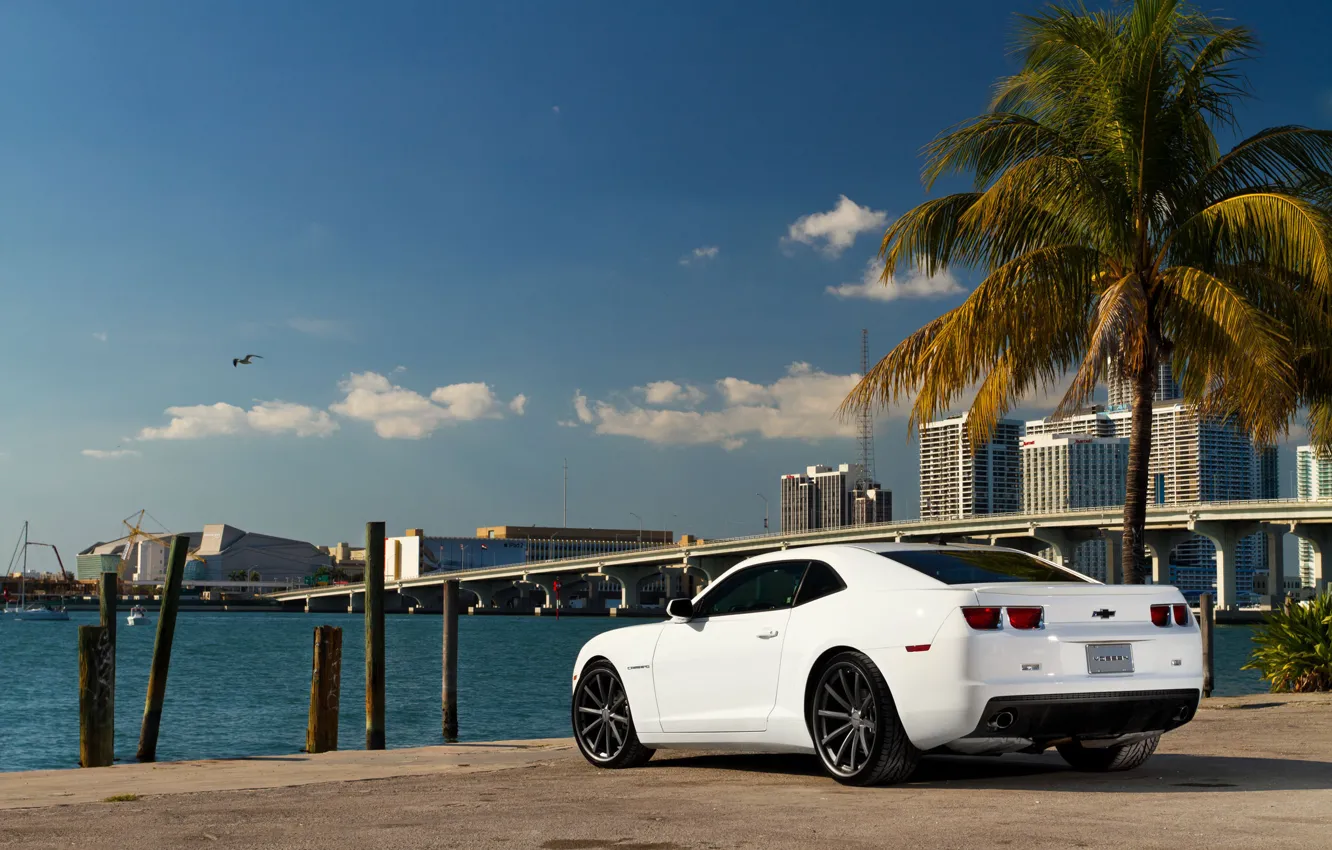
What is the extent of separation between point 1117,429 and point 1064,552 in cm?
3783

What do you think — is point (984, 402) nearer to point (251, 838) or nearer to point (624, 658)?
point (624, 658)

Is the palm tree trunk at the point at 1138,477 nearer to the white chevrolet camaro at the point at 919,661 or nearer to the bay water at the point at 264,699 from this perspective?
the white chevrolet camaro at the point at 919,661

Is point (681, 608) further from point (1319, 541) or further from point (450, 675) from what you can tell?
point (1319, 541)

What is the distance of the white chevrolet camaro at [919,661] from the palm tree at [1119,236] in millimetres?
8274

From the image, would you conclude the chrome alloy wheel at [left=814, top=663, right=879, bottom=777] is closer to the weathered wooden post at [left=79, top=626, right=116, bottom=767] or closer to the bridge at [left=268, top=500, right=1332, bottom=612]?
the weathered wooden post at [left=79, top=626, right=116, bottom=767]

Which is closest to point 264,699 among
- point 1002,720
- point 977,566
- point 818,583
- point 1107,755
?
point 818,583

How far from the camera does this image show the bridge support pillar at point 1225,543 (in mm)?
91625

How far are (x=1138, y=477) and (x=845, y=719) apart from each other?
10.7 m

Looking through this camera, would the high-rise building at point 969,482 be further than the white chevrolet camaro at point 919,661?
Yes

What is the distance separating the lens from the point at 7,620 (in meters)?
146

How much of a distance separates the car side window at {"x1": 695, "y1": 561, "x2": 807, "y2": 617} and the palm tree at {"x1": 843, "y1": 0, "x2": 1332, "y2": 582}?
27.2ft

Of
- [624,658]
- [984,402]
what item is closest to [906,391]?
[984,402]

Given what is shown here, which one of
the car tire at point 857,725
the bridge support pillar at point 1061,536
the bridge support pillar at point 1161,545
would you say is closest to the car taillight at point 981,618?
the car tire at point 857,725

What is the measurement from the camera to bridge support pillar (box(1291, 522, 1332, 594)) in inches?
3553
